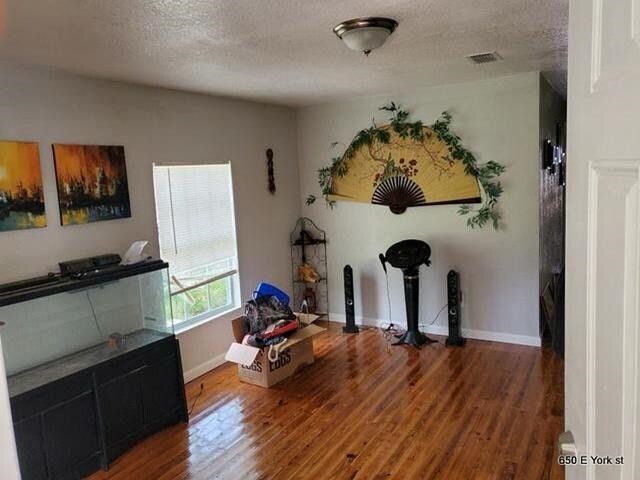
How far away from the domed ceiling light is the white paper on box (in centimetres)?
242

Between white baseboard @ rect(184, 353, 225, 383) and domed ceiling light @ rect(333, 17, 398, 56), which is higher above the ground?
domed ceiling light @ rect(333, 17, 398, 56)

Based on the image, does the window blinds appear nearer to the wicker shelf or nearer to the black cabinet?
the black cabinet

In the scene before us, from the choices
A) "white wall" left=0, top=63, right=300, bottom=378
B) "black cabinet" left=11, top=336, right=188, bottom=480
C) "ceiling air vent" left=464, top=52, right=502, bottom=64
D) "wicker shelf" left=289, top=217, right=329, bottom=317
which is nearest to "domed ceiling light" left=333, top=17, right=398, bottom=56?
"ceiling air vent" left=464, top=52, right=502, bottom=64

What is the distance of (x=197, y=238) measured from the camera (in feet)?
13.8

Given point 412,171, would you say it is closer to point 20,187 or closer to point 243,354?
point 243,354

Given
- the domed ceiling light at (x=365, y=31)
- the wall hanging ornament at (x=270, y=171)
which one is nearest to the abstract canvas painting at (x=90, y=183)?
the wall hanging ornament at (x=270, y=171)

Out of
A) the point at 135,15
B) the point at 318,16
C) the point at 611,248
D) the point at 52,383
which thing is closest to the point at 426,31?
the point at 318,16

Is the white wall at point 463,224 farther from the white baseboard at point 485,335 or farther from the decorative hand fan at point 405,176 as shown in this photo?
the decorative hand fan at point 405,176

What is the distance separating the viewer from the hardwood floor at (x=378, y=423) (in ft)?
9.05

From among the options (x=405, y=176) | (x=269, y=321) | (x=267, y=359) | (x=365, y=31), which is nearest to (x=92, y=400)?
(x=267, y=359)

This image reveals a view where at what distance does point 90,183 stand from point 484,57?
2845mm

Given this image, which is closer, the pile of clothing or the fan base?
A: the pile of clothing

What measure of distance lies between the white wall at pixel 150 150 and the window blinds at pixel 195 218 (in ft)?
0.31

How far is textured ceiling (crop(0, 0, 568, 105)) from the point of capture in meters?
2.11
